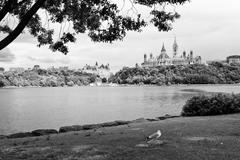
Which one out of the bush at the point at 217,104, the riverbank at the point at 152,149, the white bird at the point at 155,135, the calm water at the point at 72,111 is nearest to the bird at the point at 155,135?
the white bird at the point at 155,135

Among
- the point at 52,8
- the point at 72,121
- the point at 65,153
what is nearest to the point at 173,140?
the point at 65,153

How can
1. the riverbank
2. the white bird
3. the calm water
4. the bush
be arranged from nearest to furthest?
the riverbank → the white bird → the bush → the calm water

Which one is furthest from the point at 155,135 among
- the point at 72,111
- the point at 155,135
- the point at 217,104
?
the point at 72,111

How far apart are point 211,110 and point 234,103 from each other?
1925mm

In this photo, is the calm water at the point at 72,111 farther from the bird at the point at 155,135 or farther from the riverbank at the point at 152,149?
the bird at the point at 155,135

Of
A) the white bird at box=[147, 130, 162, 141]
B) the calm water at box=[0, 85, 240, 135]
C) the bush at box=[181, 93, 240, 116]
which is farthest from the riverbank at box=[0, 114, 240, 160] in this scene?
the calm water at box=[0, 85, 240, 135]

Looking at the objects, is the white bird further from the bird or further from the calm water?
the calm water

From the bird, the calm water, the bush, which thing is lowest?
the calm water

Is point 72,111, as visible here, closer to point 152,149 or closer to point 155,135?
point 155,135

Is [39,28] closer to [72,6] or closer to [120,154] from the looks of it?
[72,6]

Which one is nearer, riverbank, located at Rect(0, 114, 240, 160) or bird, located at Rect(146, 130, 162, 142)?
riverbank, located at Rect(0, 114, 240, 160)

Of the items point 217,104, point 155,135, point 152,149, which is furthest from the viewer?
point 217,104

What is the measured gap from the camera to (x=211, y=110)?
26.5m

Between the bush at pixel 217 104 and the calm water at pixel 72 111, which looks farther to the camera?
the calm water at pixel 72 111
